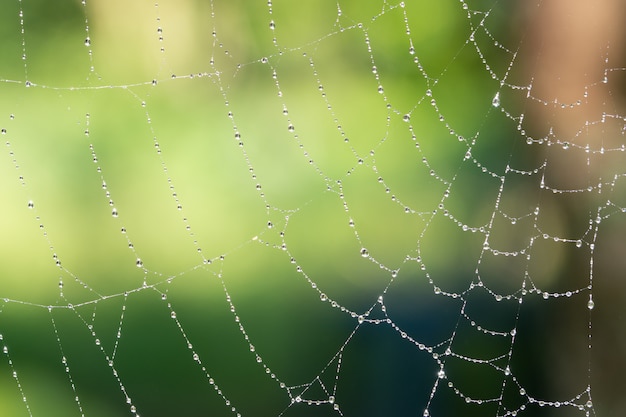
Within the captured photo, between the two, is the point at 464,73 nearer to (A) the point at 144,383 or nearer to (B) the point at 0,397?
(A) the point at 144,383

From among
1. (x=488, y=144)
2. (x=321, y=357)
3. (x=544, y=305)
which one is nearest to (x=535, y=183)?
(x=544, y=305)

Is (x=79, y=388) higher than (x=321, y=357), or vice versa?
(x=79, y=388)

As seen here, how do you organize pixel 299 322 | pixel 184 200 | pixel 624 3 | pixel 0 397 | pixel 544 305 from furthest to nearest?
1. pixel 184 200
2. pixel 299 322
3. pixel 0 397
4. pixel 544 305
5. pixel 624 3

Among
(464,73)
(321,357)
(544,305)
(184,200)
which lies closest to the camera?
(544,305)

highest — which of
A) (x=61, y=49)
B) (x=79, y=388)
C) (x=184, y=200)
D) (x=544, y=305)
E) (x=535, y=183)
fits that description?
(x=61, y=49)

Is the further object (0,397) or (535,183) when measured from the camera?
(0,397)

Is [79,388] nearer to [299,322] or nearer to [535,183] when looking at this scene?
[299,322]
